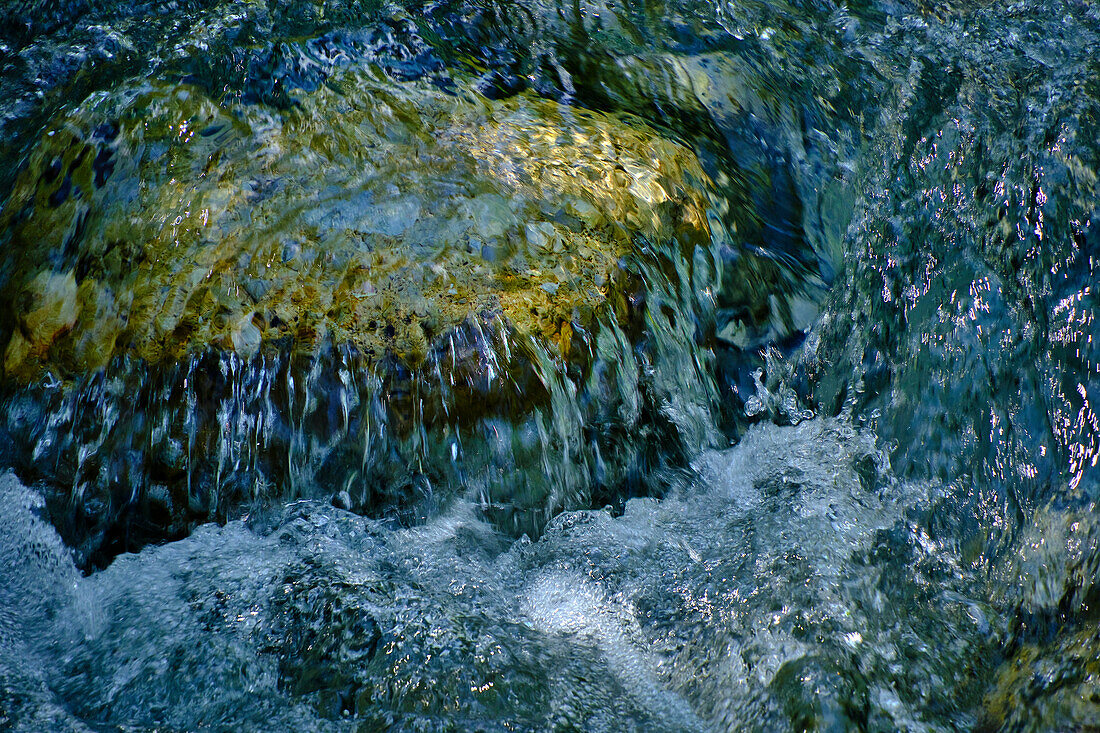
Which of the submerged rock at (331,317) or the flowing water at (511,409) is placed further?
the submerged rock at (331,317)

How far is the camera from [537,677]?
2078mm

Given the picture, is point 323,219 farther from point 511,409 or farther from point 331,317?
point 511,409

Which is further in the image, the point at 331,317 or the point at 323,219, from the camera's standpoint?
the point at 323,219

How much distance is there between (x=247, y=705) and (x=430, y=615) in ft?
1.76

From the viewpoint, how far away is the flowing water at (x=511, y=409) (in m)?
2.05

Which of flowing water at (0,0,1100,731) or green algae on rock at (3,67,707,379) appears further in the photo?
green algae on rock at (3,67,707,379)

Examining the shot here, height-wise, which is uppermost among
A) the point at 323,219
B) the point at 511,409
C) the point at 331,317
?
the point at 323,219

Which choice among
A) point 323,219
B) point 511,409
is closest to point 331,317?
point 323,219

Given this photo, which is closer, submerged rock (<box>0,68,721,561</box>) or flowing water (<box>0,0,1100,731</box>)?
flowing water (<box>0,0,1100,731</box>)

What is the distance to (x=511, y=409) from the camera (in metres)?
2.46

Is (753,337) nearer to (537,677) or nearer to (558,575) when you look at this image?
(558,575)

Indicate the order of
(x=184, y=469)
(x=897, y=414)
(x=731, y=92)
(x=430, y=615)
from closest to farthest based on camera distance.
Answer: (x=430, y=615) < (x=184, y=469) < (x=897, y=414) < (x=731, y=92)

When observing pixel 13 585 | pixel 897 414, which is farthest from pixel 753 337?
pixel 13 585

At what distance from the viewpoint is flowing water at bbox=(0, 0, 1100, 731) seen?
205 centimetres
